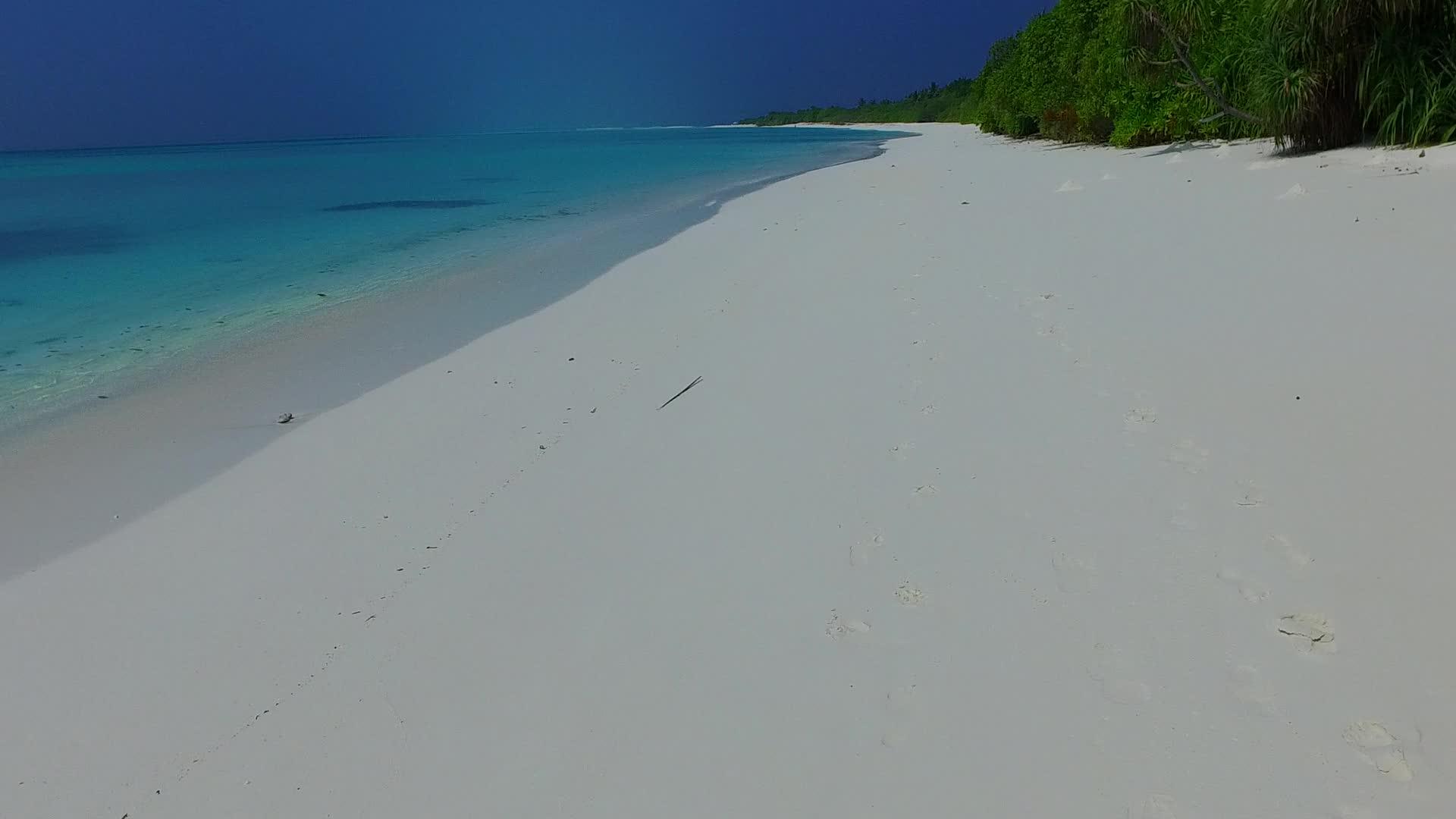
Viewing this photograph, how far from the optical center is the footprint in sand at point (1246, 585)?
242 centimetres

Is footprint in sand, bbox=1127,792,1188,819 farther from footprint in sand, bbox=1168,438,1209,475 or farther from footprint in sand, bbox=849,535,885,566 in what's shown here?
footprint in sand, bbox=1168,438,1209,475

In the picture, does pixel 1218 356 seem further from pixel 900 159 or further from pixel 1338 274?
pixel 900 159

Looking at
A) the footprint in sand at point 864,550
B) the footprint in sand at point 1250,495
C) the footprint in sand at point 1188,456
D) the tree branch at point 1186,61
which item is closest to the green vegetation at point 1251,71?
the tree branch at point 1186,61

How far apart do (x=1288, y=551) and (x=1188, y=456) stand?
75 cm

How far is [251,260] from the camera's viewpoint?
14305 millimetres

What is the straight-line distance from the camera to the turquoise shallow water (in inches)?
338

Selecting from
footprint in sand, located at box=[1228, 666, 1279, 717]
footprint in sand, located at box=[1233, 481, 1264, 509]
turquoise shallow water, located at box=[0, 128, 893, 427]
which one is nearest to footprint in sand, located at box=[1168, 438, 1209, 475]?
footprint in sand, located at box=[1233, 481, 1264, 509]

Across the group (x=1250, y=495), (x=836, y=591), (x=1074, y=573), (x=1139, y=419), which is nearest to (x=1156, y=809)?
(x=1074, y=573)

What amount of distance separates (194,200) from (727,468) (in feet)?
107

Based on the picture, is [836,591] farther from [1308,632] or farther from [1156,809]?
[1308,632]

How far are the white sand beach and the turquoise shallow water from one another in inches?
182

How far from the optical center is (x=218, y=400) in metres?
6.23

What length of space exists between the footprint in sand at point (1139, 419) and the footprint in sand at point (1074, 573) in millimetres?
1129

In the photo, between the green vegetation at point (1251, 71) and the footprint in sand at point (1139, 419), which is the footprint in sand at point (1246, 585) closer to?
the footprint in sand at point (1139, 419)
